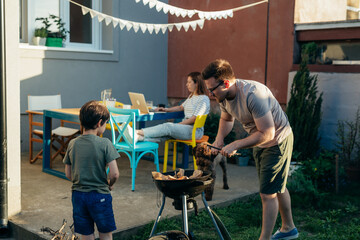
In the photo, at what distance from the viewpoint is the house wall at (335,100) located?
6109mm

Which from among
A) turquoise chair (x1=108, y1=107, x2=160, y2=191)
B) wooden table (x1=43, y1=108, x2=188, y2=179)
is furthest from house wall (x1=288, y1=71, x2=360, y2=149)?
turquoise chair (x1=108, y1=107, x2=160, y2=191)

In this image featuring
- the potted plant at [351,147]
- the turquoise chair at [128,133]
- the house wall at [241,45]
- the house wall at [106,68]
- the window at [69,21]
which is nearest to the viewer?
the turquoise chair at [128,133]

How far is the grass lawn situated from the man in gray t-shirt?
43 centimetres

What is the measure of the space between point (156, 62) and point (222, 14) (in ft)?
9.91

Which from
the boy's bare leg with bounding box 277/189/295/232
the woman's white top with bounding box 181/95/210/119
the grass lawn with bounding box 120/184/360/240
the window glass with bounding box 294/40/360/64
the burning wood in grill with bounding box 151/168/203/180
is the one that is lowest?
the grass lawn with bounding box 120/184/360/240

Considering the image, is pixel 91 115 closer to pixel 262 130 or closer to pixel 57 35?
pixel 262 130

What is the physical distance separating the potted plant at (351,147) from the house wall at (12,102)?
164 inches

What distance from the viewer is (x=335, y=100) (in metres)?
6.31

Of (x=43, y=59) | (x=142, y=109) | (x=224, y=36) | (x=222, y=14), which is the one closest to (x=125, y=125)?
(x=142, y=109)

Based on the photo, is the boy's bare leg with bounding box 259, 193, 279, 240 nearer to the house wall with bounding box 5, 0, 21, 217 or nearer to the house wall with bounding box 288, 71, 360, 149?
the house wall with bounding box 5, 0, 21, 217

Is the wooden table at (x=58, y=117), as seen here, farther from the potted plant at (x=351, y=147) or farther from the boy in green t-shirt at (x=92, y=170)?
the boy in green t-shirt at (x=92, y=170)

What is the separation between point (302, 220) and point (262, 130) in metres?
1.75

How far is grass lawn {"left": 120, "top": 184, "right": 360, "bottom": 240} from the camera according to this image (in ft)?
13.5

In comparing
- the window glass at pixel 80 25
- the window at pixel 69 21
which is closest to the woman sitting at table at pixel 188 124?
the window at pixel 69 21
